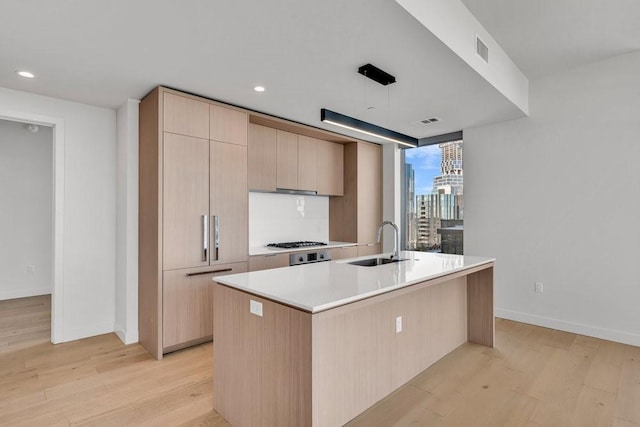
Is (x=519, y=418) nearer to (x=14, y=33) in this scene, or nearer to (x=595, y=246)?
(x=595, y=246)

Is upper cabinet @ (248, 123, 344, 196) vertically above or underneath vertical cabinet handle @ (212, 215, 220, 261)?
above

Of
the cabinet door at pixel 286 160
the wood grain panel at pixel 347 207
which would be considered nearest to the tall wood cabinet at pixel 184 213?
the cabinet door at pixel 286 160

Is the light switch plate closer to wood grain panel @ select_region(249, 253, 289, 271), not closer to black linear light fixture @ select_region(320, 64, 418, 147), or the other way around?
black linear light fixture @ select_region(320, 64, 418, 147)

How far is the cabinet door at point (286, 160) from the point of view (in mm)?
4219

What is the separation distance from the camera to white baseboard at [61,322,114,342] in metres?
3.33

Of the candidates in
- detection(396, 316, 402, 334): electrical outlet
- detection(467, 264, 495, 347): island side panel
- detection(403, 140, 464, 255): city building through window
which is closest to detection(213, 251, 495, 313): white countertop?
detection(396, 316, 402, 334): electrical outlet

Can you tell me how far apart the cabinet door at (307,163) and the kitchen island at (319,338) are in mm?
2068

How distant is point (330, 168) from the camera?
4.92 meters

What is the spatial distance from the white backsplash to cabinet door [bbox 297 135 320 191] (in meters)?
0.34

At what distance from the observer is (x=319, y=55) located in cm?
241

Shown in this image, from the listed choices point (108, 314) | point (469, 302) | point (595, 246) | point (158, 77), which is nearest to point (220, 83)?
point (158, 77)

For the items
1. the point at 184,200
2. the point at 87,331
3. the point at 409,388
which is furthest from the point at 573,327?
the point at 87,331

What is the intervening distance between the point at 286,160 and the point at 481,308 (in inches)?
112

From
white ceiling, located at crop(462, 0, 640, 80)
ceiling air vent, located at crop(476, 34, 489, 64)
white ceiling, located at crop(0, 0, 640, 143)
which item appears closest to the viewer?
white ceiling, located at crop(0, 0, 640, 143)
